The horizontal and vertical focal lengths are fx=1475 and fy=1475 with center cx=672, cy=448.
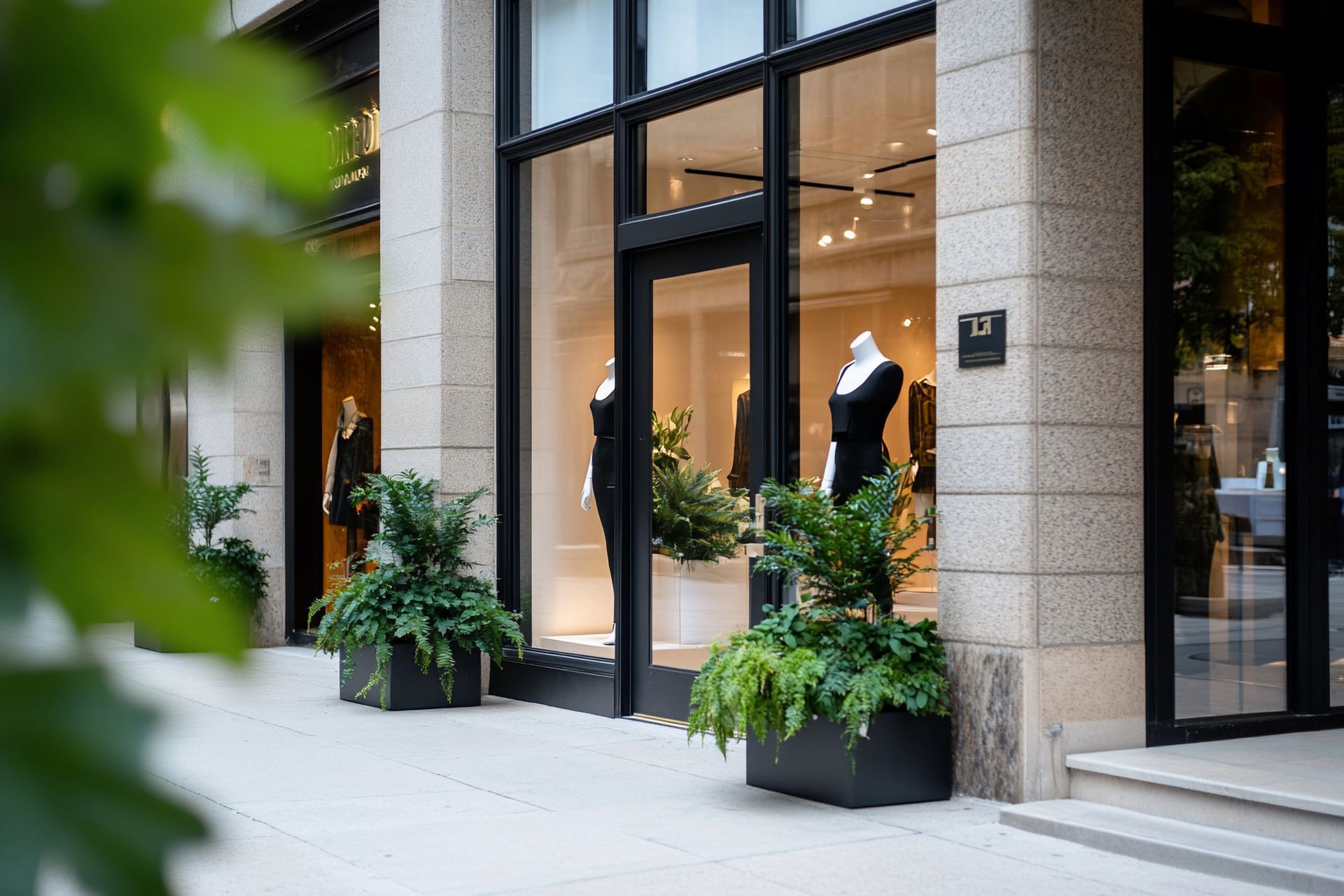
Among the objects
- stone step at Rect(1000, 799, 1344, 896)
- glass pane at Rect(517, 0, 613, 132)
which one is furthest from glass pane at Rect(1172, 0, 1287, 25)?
glass pane at Rect(517, 0, 613, 132)

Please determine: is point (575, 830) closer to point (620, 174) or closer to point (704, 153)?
point (704, 153)

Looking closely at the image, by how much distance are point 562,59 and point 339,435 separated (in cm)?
469

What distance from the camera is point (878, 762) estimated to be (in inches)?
238

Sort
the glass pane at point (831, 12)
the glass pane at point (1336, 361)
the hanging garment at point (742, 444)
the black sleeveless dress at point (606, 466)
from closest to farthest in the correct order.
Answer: the glass pane at point (1336, 361) < the glass pane at point (831, 12) < the hanging garment at point (742, 444) < the black sleeveless dress at point (606, 466)

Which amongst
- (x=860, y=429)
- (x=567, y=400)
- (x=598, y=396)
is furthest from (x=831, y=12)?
(x=567, y=400)

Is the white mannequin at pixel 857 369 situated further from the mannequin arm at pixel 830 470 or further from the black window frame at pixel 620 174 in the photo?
the black window frame at pixel 620 174

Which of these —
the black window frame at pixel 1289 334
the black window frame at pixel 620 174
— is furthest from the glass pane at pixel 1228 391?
the black window frame at pixel 620 174

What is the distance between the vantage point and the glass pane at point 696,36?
26.3 feet

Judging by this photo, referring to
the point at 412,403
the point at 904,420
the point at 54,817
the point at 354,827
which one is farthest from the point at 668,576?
the point at 54,817

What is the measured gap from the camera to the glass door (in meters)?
8.04

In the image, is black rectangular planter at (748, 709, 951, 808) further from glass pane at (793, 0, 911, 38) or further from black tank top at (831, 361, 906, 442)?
glass pane at (793, 0, 911, 38)

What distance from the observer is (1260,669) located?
266 inches

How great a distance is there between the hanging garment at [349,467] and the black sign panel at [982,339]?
738 cm

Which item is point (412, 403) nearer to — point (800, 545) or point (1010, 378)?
point (800, 545)
